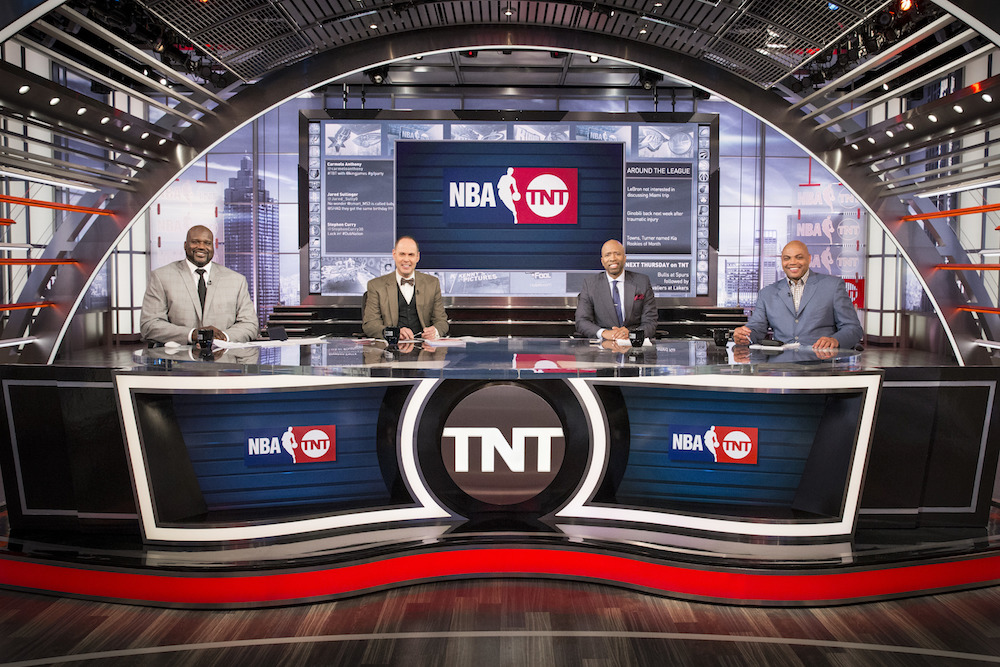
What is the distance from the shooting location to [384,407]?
2736 millimetres

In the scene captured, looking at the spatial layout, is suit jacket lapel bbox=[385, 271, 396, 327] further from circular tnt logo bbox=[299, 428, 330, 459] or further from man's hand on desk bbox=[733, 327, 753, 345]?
man's hand on desk bbox=[733, 327, 753, 345]

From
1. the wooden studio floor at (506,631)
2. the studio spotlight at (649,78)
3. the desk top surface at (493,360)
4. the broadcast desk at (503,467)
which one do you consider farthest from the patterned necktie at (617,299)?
the studio spotlight at (649,78)

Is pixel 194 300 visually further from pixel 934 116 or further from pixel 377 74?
pixel 934 116

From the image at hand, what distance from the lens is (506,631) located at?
2.14m

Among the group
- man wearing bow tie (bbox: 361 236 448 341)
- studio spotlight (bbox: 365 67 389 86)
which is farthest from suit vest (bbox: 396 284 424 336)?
studio spotlight (bbox: 365 67 389 86)

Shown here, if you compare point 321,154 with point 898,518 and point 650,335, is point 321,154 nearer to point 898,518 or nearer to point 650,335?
point 650,335

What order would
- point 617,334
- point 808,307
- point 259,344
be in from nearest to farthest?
point 259,344 < point 617,334 < point 808,307

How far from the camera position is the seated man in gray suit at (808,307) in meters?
3.36

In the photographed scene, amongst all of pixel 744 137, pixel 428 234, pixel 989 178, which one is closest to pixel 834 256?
pixel 744 137

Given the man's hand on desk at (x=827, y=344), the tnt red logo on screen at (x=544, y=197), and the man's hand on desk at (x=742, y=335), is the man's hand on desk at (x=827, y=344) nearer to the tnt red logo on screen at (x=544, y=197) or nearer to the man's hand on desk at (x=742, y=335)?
the man's hand on desk at (x=742, y=335)

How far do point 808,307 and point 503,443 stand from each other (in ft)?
6.54

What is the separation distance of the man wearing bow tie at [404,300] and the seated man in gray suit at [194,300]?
2.38 feet

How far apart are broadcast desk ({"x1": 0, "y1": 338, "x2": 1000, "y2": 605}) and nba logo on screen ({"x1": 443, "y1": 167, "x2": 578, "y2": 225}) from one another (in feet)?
12.0

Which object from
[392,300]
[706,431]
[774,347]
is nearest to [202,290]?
[392,300]
